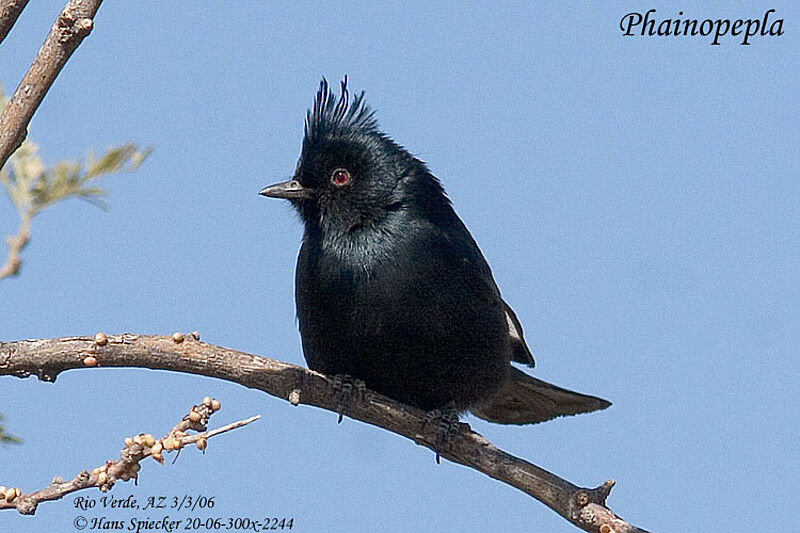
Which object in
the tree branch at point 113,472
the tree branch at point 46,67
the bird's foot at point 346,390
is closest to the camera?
the tree branch at point 113,472

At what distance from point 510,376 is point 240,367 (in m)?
2.66

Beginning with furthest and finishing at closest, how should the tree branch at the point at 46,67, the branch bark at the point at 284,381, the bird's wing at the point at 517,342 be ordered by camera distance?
the bird's wing at the point at 517,342 < the branch bark at the point at 284,381 < the tree branch at the point at 46,67

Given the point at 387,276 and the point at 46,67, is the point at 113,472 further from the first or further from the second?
the point at 387,276

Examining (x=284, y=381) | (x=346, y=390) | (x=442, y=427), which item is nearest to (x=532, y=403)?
(x=442, y=427)

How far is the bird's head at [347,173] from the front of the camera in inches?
242

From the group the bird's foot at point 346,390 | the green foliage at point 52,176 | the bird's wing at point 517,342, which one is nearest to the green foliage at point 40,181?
the green foliage at point 52,176

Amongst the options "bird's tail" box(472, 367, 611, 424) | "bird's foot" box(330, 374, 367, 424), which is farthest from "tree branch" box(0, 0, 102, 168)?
"bird's tail" box(472, 367, 611, 424)

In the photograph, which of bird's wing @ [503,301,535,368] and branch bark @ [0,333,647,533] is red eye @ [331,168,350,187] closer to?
bird's wing @ [503,301,535,368]

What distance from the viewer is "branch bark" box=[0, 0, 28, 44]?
343 cm

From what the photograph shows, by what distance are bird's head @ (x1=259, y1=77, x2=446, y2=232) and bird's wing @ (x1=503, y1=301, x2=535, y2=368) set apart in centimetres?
92

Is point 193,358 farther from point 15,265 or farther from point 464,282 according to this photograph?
point 464,282

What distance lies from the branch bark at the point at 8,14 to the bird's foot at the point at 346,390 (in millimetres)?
2354

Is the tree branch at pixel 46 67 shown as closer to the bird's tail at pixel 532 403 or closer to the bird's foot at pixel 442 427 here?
the bird's foot at pixel 442 427

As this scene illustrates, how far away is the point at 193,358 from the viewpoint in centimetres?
429
